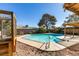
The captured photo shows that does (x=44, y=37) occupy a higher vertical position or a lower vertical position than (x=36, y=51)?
higher

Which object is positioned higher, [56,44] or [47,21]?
[47,21]

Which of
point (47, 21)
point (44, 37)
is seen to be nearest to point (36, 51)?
point (44, 37)

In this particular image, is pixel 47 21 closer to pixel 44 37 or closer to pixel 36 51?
pixel 44 37

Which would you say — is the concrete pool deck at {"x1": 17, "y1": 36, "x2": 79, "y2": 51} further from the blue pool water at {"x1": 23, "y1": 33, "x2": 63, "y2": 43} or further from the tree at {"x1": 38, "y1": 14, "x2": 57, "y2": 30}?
the tree at {"x1": 38, "y1": 14, "x2": 57, "y2": 30}

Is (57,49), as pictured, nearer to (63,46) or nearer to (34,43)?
(63,46)

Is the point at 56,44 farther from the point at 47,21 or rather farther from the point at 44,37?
the point at 47,21

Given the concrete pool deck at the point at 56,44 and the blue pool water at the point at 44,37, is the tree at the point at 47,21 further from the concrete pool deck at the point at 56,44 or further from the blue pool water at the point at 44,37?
the concrete pool deck at the point at 56,44

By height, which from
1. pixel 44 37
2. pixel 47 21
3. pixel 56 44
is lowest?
pixel 56 44

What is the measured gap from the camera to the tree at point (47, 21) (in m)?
4.02

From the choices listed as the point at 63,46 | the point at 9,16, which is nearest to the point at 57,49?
the point at 63,46

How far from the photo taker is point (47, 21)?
4047 mm

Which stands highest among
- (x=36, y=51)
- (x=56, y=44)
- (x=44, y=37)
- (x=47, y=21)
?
(x=47, y=21)

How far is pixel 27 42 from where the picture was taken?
4.08 m

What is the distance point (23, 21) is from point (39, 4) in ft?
1.36
